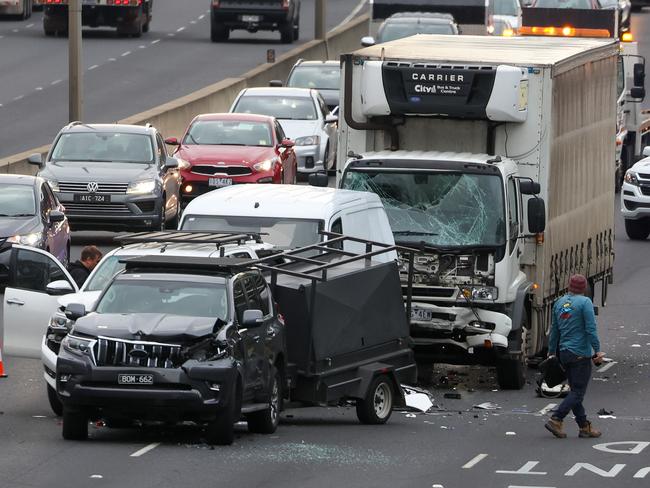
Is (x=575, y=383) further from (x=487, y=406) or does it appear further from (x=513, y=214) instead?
(x=513, y=214)

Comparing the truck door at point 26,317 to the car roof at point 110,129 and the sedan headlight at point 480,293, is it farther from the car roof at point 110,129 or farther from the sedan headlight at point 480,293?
the car roof at point 110,129

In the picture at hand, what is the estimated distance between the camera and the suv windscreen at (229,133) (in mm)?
34125

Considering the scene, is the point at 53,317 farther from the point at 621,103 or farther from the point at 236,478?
the point at 621,103

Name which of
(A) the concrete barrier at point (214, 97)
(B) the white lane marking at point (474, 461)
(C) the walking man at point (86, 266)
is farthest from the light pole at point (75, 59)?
(B) the white lane marking at point (474, 461)

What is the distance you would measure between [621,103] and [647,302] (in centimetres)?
1236

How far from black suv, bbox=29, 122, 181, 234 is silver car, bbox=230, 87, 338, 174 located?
6.67m

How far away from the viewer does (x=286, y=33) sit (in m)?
58.6

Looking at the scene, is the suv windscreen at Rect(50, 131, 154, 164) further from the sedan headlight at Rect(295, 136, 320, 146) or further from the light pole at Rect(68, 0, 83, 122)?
the sedan headlight at Rect(295, 136, 320, 146)

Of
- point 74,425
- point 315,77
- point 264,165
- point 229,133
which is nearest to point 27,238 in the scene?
point 264,165

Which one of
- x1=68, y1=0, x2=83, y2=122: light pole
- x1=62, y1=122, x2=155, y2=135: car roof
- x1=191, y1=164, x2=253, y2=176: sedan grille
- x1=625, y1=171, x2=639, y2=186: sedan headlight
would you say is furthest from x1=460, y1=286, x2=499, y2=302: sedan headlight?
x1=68, y1=0, x2=83, y2=122: light pole

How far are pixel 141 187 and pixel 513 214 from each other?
10.4 metres

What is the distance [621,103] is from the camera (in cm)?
4028

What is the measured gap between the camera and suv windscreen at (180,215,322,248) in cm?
1972

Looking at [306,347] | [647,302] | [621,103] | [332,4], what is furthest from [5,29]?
[306,347]
